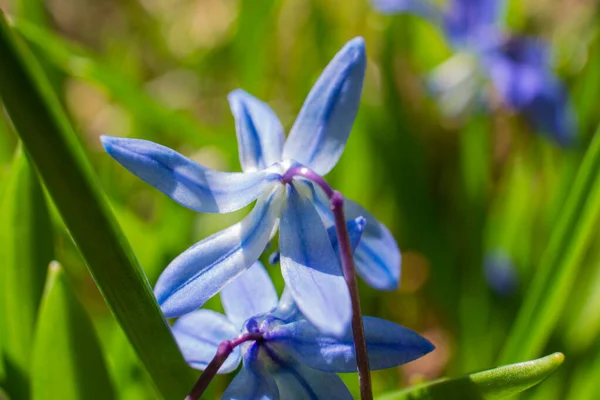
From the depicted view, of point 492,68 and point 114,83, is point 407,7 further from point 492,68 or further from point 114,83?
point 114,83

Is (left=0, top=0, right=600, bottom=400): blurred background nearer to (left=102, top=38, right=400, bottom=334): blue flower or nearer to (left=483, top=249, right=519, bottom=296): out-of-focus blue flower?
(left=483, top=249, right=519, bottom=296): out-of-focus blue flower

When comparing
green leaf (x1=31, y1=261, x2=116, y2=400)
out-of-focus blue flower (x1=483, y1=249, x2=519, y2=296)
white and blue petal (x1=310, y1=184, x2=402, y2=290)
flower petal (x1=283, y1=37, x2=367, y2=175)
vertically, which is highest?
flower petal (x1=283, y1=37, x2=367, y2=175)

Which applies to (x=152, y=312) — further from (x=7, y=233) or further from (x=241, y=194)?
(x=7, y=233)

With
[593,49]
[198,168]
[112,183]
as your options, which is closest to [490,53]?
[593,49]

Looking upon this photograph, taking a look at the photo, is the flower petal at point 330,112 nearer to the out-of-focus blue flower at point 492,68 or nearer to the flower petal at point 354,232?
the flower petal at point 354,232

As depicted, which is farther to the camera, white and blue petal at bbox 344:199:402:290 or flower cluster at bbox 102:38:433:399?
white and blue petal at bbox 344:199:402:290

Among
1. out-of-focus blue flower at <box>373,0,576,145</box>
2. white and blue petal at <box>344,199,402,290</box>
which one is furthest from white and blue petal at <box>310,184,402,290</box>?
out-of-focus blue flower at <box>373,0,576,145</box>

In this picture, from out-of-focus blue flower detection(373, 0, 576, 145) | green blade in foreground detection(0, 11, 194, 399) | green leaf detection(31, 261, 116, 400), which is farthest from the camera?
out-of-focus blue flower detection(373, 0, 576, 145)
